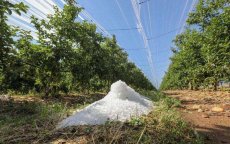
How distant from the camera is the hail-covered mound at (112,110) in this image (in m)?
5.38

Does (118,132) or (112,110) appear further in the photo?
(112,110)

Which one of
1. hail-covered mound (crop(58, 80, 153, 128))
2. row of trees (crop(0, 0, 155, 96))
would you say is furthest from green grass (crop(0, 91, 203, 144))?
row of trees (crop(0, 0, 155, 96))

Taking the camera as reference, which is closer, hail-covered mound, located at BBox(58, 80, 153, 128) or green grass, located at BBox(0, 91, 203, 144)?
green grass, located at BBox(0, 91, 203, 144)

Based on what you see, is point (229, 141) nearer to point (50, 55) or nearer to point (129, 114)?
point (129, 114)

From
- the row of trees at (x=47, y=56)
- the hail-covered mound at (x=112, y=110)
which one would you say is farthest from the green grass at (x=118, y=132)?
the row of trees at (x=47, y=56)

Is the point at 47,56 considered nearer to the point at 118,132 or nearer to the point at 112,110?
the point at 112,110

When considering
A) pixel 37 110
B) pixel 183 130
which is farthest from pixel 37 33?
pixel 183 130

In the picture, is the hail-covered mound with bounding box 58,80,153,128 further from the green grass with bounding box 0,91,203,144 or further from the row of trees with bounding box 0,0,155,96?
the row of trees with bounding box 0,0,155,96

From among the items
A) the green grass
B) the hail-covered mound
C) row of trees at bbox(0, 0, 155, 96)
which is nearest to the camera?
the green grass

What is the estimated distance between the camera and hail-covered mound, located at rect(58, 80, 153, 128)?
17.6 ft

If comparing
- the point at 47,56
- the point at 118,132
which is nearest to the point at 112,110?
the point at 118,132

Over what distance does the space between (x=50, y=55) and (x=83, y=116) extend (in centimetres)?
578

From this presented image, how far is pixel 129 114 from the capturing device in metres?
5.74

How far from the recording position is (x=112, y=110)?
580 centimetres
